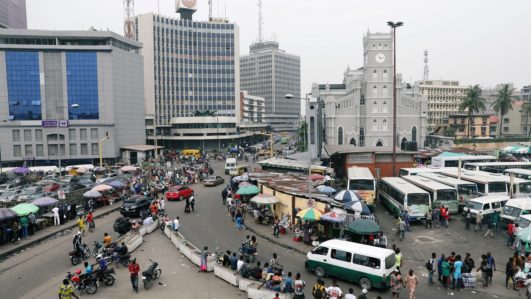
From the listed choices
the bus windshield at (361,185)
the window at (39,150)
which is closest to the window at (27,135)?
the window at (39,150)

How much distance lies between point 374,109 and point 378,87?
13.8ft

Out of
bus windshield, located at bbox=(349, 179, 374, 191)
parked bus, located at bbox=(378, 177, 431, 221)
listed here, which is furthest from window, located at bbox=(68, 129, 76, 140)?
parked bus, located at bbox=(378, 177, 431, 221)

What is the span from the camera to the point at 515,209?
23.5 meters

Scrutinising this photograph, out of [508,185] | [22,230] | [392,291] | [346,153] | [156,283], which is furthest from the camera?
[346,153]

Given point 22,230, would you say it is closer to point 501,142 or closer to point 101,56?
point 101,56

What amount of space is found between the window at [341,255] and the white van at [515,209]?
43.5ft

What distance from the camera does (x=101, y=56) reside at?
68.3m

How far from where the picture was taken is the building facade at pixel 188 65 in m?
113

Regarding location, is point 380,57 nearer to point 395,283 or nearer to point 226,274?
point 395,283

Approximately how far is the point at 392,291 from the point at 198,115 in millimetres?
90440

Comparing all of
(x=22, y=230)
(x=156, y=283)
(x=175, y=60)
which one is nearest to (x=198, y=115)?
(x=175, y=60)

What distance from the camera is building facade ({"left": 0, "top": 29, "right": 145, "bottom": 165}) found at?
6594 cm

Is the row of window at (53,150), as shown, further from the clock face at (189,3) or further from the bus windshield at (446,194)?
the clock face at (189,3)

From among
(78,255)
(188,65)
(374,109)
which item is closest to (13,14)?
(188,65)
